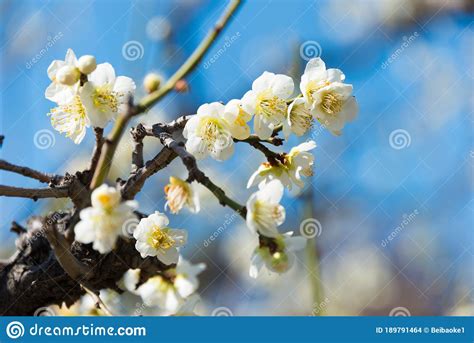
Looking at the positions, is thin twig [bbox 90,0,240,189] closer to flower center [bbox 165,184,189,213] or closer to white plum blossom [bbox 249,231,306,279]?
flower center [bbox 165,184,189,213]

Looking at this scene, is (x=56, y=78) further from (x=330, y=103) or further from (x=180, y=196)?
(x=330, y=103)

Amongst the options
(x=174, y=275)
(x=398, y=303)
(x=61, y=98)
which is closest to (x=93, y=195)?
(x=61, y=98)

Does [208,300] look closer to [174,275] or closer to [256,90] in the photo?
[174,275]

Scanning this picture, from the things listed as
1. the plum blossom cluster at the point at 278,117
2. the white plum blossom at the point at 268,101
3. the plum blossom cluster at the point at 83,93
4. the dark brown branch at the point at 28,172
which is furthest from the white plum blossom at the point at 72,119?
the white plum blossom at the point at 268,101

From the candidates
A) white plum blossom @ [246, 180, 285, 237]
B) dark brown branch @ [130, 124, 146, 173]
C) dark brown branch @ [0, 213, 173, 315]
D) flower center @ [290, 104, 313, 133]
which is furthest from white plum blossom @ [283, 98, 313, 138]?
dark brown branch @ [0, 213, 173, 315]

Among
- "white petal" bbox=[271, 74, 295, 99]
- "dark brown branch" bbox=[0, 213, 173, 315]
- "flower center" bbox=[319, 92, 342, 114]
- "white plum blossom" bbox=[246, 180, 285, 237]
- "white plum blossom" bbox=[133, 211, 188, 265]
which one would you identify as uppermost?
"flower center" bbox=[319, 92, 342, 114]

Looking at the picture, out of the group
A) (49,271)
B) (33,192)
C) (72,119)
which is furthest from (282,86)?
(49,271)
